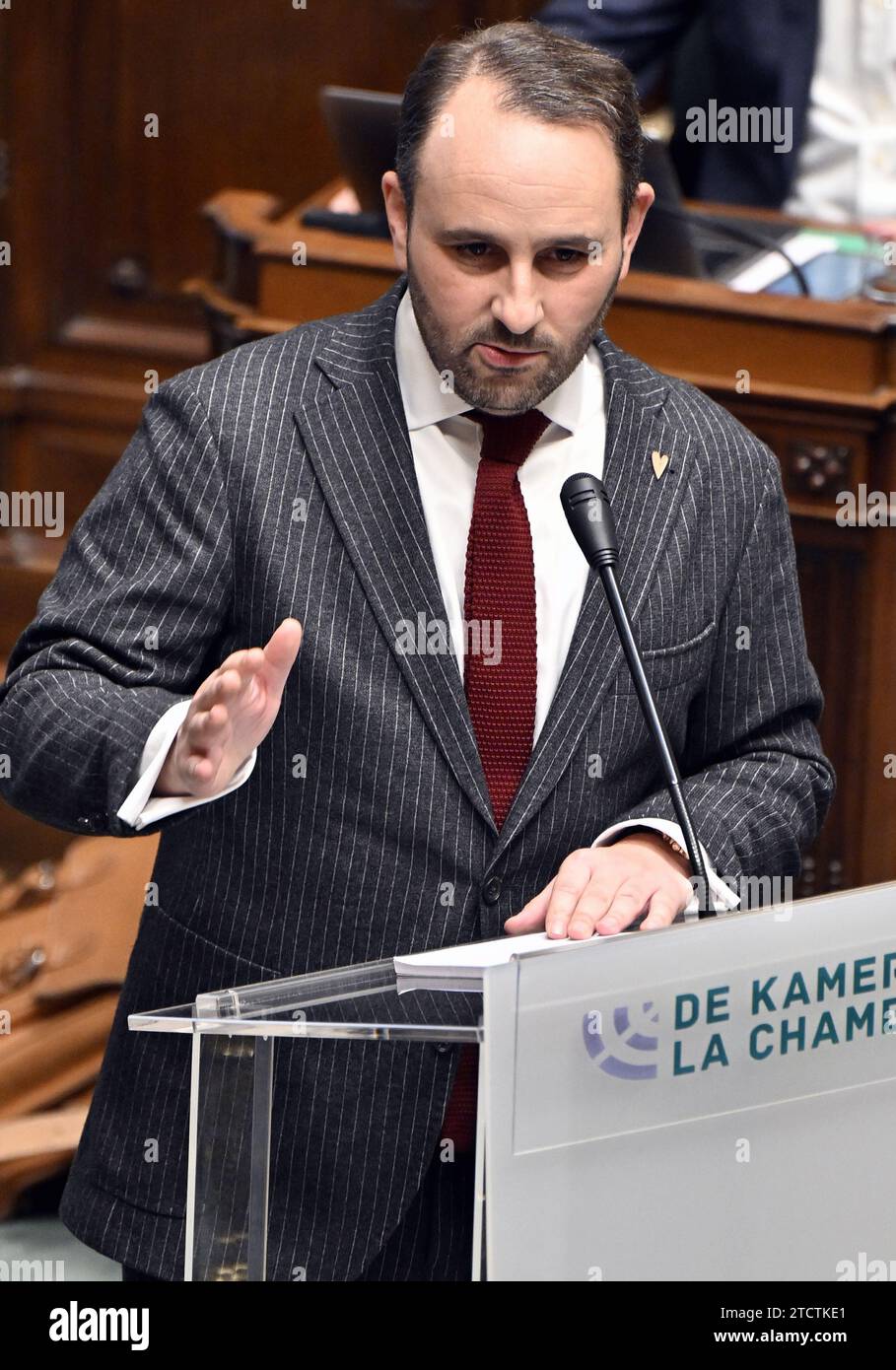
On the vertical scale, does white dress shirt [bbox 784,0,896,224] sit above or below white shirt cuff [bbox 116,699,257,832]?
above

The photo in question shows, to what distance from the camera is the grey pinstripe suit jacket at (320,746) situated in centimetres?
146

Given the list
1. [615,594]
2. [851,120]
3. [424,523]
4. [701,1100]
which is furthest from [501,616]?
[851,120]

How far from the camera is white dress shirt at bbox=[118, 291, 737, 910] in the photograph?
1.58 m

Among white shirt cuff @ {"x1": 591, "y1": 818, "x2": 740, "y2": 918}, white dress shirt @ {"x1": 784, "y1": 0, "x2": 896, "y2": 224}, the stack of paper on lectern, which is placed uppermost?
white dress shirt @ {"x1": 784, "y1": 0, "x2": 896, "y2": 224}

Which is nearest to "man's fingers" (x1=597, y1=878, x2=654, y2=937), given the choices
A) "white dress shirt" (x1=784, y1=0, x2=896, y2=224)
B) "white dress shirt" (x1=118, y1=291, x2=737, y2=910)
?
"white dress shirt" (x1=118, y1=291, x2=737, y2=910)

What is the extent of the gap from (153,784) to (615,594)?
35 centimetres

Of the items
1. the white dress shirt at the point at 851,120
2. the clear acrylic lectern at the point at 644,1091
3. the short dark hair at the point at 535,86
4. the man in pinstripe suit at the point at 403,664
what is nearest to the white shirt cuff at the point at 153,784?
the man in pinstripe suit at the point at 403,664

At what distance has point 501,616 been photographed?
157cm

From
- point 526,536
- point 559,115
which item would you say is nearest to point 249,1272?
point 526,536

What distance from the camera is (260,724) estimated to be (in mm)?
1331

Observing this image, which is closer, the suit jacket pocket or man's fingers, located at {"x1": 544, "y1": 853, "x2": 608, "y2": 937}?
man's fingers, located at {"x1": 544, "y1": 853, "x2": 608, "y2": 937}

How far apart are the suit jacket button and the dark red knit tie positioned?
0.05 metres

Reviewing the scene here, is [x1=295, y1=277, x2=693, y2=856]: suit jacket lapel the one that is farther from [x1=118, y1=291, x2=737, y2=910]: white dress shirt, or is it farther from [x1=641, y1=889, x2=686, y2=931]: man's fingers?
[x1=641, y1=889, x2=686, y2=931]: man's fingers

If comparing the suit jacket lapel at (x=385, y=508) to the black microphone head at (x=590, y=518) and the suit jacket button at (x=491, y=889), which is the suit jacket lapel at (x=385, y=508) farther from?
the black microphone head at (x=590, y=518)
